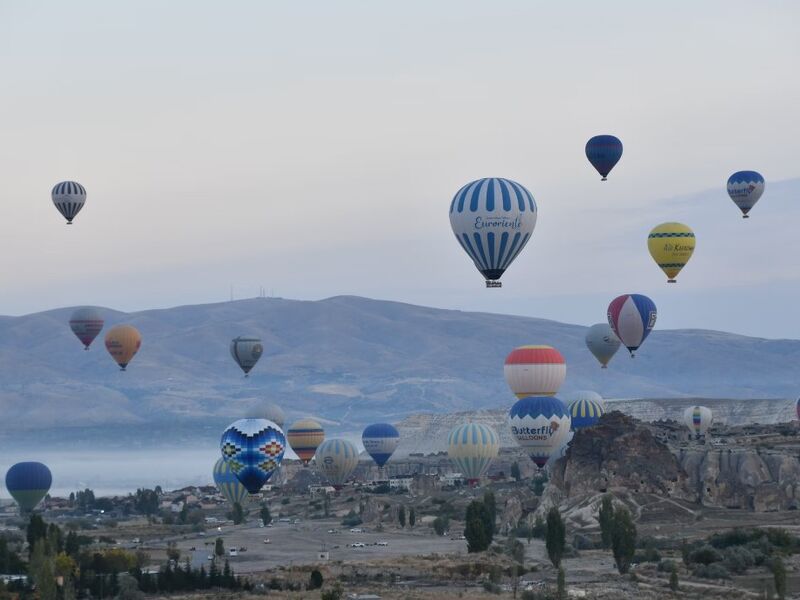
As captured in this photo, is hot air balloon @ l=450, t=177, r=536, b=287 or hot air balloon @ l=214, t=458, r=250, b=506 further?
hot air balloon @ l=214, t=458, r=250, b=506

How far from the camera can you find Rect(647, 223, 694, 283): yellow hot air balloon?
353 feet

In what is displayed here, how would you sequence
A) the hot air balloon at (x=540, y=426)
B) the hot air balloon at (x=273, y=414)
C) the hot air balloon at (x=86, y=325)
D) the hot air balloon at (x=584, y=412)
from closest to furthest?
the hot air balloon at (x=540, y=426), the hot air balloon at (x=584, y=412), the hot air balloon at (x=86, y=325), the hot air balloon at (x=273, y=414)

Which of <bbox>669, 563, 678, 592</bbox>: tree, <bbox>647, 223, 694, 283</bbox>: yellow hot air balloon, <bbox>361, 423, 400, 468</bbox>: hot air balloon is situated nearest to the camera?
<bbox>669, 563, 678, 592</bbox>: tree

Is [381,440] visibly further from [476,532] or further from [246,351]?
[476,532]

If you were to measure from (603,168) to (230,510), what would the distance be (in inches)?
1657

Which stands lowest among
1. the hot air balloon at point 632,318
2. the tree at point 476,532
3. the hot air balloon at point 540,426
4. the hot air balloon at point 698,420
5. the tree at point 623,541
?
the tree at point 623,541

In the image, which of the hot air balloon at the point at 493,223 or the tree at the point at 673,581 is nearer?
the tree at the point at 673,581

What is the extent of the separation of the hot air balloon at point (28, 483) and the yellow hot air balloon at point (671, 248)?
40.6 m

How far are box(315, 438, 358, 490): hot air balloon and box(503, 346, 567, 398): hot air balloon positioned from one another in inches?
775

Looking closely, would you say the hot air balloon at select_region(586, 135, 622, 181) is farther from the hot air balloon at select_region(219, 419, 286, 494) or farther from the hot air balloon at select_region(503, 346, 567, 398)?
the hot air balloon at select_region(219, 419, 286, 494)

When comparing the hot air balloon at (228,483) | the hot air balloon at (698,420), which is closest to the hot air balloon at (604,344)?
the hot air balloon at (698,420)

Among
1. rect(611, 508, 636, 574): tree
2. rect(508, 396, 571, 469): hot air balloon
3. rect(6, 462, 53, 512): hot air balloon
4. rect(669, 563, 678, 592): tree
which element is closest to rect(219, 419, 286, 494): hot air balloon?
rect(6, 462, 53, 512): hot air balloon

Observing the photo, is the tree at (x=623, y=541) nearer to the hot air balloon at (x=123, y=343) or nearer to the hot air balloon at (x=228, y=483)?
the hot air balloon at (x=228, y=483)

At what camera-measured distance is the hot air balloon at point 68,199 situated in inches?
4837
